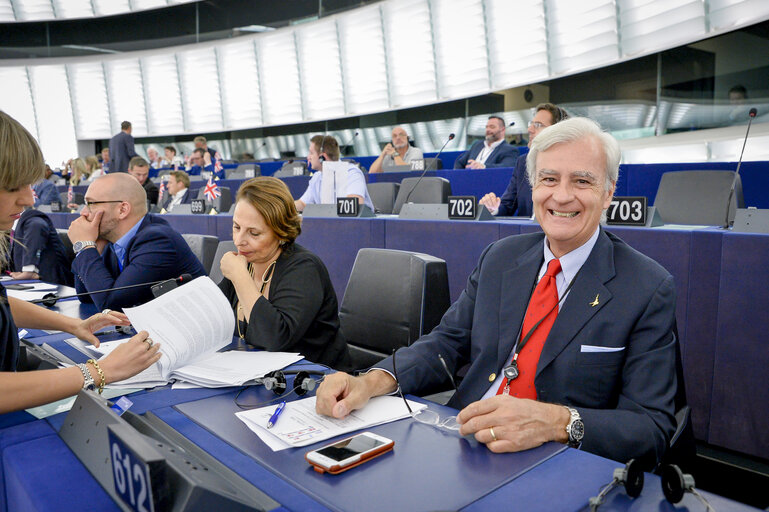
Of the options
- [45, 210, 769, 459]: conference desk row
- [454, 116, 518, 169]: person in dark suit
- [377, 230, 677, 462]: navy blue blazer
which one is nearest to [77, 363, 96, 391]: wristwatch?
[377, 230, 677, 462]: navy blue blazer

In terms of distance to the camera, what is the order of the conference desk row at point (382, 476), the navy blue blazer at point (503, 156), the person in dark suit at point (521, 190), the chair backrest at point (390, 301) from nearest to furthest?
the conference desk row at point (382, 476) → the chair backrest at point (390, 301) → the person in dark suit at point (521, 190) → the navy blue blazer at point (503, 156)

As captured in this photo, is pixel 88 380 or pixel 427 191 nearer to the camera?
pixel 88 380

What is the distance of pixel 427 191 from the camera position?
14.8 ft

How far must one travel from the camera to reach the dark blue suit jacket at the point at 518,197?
388 centimetres

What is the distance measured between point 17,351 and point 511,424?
3.50ft

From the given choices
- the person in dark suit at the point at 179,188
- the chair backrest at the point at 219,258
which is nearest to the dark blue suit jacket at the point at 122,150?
the person in dark suit at the point at 179,188

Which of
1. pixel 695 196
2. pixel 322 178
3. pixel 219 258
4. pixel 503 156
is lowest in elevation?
pixel 219 258

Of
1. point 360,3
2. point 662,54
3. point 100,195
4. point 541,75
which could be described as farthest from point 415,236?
point 360,3

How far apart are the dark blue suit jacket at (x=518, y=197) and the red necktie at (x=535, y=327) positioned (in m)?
2.62

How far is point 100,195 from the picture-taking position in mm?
2209

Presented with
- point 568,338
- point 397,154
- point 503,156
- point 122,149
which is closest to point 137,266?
point 568,338

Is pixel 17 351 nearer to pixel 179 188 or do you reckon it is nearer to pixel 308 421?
pixel 308 421

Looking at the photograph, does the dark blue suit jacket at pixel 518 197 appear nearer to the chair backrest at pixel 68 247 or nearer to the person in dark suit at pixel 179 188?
the chair backrest at pixel 68 247

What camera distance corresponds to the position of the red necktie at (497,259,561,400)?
4.11ft
